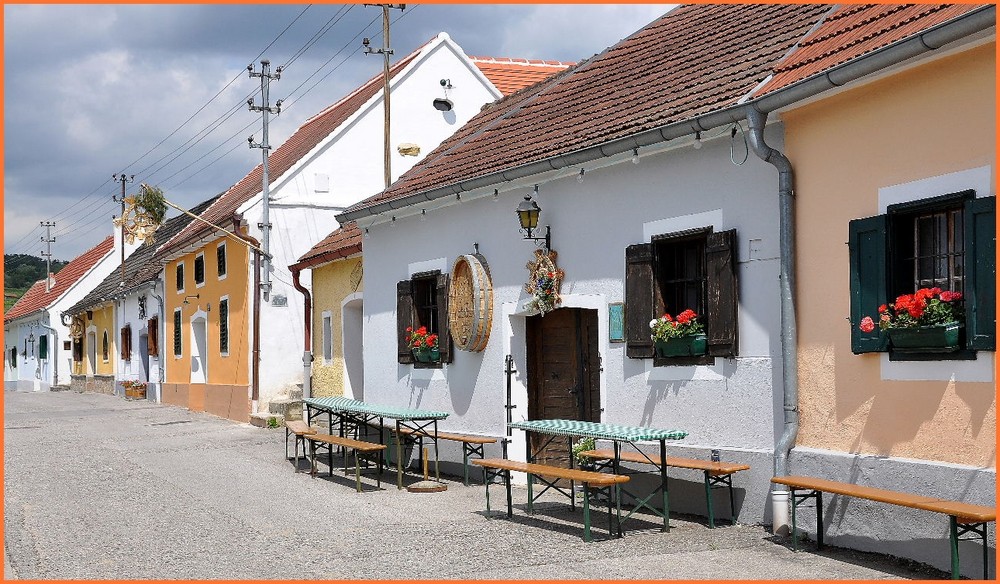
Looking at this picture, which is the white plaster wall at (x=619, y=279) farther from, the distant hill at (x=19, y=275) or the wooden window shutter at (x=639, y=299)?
the distant hill at (x=19, y=275)

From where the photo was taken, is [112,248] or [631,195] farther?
[112,248]

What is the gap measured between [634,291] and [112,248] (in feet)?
130

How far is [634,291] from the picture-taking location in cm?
1018

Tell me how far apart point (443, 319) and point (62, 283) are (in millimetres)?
38651

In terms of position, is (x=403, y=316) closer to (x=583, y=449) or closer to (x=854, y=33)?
(x=583, y=449)

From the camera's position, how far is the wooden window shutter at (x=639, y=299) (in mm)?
10016

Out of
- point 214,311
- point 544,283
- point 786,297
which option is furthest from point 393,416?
point 214,311

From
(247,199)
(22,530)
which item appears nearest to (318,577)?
(22,530)

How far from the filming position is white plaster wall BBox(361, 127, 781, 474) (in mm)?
8992

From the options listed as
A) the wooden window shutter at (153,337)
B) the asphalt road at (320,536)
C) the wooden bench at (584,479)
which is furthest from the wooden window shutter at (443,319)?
the wooden window shutter at (153,337)

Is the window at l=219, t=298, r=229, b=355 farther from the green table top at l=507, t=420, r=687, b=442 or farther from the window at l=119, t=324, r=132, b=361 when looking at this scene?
the green table top at l=507, t=420, r=687, b=442

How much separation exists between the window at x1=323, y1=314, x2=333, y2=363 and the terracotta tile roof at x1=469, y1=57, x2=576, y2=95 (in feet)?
21.4

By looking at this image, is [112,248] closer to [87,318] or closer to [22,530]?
[87,318]

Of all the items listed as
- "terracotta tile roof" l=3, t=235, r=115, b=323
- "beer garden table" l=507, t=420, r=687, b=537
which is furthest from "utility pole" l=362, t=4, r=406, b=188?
"terracotta tile roof" l=3, t=235, r=115, b=323
